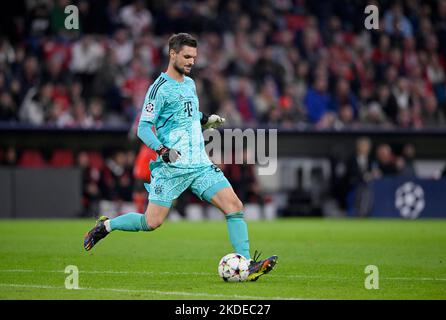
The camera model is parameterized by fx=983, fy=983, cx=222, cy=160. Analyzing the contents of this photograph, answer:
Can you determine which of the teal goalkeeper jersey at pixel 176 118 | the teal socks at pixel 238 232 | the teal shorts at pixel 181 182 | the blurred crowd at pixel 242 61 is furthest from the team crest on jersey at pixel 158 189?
the blurred crowd at pixel 242 61

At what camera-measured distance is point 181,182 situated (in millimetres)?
9852

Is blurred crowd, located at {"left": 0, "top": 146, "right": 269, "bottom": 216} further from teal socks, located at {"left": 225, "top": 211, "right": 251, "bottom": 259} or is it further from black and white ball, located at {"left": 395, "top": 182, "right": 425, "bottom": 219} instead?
teal socks, located at {"left": 225, "top": 211, "right": 251, "bottom": 259}

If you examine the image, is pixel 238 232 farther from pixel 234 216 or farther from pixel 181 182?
pixel 181 182

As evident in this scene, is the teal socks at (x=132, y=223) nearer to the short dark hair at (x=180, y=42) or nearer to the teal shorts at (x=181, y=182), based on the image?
the teal shorts at (x=181, y=182)

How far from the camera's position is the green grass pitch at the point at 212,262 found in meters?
8.51

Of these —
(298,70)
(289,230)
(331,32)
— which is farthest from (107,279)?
(331,32)

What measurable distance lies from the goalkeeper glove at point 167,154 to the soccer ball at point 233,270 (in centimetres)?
106

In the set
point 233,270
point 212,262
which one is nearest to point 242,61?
point 212,262

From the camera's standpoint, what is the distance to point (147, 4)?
1009 inches

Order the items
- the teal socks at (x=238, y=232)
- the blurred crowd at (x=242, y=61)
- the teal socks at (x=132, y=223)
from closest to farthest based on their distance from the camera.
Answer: the teal socks at (x=238, y=232)
the teal socks at (x=132, y=223)
the blurred crowd at (x=242, y=61)

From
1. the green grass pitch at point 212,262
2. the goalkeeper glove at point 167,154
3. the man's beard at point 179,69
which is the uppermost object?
the man's beard at point 179,69

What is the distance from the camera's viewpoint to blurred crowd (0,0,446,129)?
2242cm

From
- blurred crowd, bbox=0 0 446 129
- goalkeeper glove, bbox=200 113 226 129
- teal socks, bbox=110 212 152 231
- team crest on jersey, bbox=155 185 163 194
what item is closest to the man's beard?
goalkeeper glove, bbox=200 113 226 129
